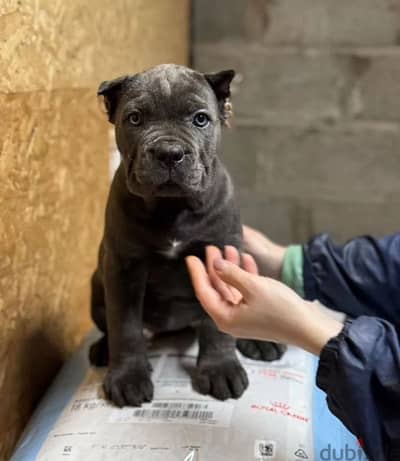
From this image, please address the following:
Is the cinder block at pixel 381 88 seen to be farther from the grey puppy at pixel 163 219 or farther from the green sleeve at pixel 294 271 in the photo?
the grey puppy at pixel 163 219

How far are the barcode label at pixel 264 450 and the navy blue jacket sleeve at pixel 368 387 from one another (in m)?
0.16

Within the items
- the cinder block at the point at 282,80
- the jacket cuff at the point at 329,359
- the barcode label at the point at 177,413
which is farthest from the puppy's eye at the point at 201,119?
the cinder block at the point at 282,80

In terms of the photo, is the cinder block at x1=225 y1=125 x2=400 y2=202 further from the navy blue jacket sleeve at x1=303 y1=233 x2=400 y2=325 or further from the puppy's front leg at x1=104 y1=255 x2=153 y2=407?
the puppy's front leg at x1=104 y1=255 x2=153 y2=407

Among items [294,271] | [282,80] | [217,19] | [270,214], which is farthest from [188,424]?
[217,19]

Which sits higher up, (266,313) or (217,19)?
(217,19)

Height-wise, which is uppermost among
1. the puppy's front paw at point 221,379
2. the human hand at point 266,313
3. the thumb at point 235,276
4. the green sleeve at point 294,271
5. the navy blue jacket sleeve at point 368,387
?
the thumb at point 235,276

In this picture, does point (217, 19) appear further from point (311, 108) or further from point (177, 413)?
point (177, 413)

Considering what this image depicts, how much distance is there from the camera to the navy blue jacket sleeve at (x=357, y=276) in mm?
1389

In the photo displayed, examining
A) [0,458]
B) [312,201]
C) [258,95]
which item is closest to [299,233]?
[312,201]

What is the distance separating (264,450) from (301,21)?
1478 millimetres

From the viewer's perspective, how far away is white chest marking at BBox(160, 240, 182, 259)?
1.17m

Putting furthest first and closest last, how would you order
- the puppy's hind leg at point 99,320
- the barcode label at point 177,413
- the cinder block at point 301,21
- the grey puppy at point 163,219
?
the cinder block at point 301,21, the puppy's hind leg at point 99,320, the barcode label at point 177,413, the grey puppy at point 163,219

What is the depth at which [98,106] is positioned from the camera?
1556 millimetres

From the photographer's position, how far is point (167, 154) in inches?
39.6
